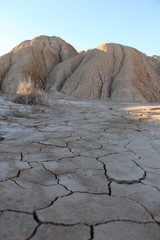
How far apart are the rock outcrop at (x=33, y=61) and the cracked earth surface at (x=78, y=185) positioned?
1000 centimetres

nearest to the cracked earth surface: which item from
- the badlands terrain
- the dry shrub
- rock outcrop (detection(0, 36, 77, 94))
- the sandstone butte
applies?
the badlands terrain

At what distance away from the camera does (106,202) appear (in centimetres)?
179

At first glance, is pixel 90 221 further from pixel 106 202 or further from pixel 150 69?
pixel 150 69

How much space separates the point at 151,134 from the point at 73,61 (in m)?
12.2

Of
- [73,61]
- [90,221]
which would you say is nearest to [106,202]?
[90,221]

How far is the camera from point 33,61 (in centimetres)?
1552

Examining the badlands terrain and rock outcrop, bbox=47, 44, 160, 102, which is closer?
the badlands terrain

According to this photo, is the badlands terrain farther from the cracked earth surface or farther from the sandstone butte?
the sandstone butte

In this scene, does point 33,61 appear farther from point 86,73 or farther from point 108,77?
point 108,77

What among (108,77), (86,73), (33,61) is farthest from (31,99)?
(33,61)

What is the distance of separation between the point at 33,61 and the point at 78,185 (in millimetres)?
14220

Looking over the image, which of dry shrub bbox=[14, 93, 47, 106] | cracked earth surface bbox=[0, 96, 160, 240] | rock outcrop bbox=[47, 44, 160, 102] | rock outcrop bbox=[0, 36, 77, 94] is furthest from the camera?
rock outcrop bbox=[0, 36, 77, 94]

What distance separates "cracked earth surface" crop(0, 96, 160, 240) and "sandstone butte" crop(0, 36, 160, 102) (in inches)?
362

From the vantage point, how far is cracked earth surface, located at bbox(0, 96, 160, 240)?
146 cm
